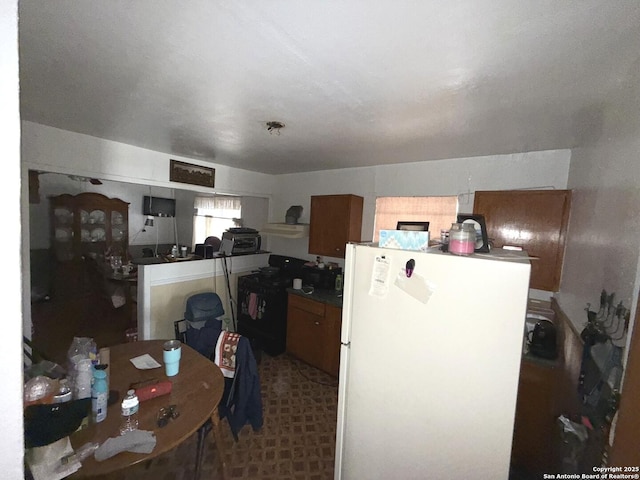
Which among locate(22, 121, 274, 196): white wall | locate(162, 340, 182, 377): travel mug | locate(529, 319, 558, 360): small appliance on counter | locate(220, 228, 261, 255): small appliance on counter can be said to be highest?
locate(22, 121, 274, 196): white wall

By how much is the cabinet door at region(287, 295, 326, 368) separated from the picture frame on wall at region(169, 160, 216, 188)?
5.74ft

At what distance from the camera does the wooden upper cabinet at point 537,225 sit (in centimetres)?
185

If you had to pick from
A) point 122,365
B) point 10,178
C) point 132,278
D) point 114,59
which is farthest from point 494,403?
point 132,278

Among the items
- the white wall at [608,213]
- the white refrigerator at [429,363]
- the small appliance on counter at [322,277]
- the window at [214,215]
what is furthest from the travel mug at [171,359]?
the window at [214,215]

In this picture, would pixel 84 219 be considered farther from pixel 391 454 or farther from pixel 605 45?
pixel 605 45

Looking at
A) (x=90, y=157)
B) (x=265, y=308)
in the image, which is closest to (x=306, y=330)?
(x=265, y=308)

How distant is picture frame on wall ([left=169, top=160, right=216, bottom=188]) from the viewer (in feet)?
9.17

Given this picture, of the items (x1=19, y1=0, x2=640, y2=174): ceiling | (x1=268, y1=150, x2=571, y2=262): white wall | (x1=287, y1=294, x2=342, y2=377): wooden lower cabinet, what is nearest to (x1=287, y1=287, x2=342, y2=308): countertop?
(x1=287, y1=294, x2=342, y2=377): wooden lower cabinet

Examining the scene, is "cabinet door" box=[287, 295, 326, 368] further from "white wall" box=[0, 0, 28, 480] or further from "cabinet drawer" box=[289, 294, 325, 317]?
"white wall" box=[0, 0, 28, 480]

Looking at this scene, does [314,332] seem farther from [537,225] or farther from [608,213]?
[608,213]

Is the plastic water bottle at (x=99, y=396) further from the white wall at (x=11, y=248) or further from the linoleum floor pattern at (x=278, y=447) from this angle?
the white wall at (x=11, y=248)

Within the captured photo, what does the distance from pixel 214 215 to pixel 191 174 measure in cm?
164

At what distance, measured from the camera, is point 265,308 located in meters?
3.04

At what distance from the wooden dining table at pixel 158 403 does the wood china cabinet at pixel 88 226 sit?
2939 millimetres
